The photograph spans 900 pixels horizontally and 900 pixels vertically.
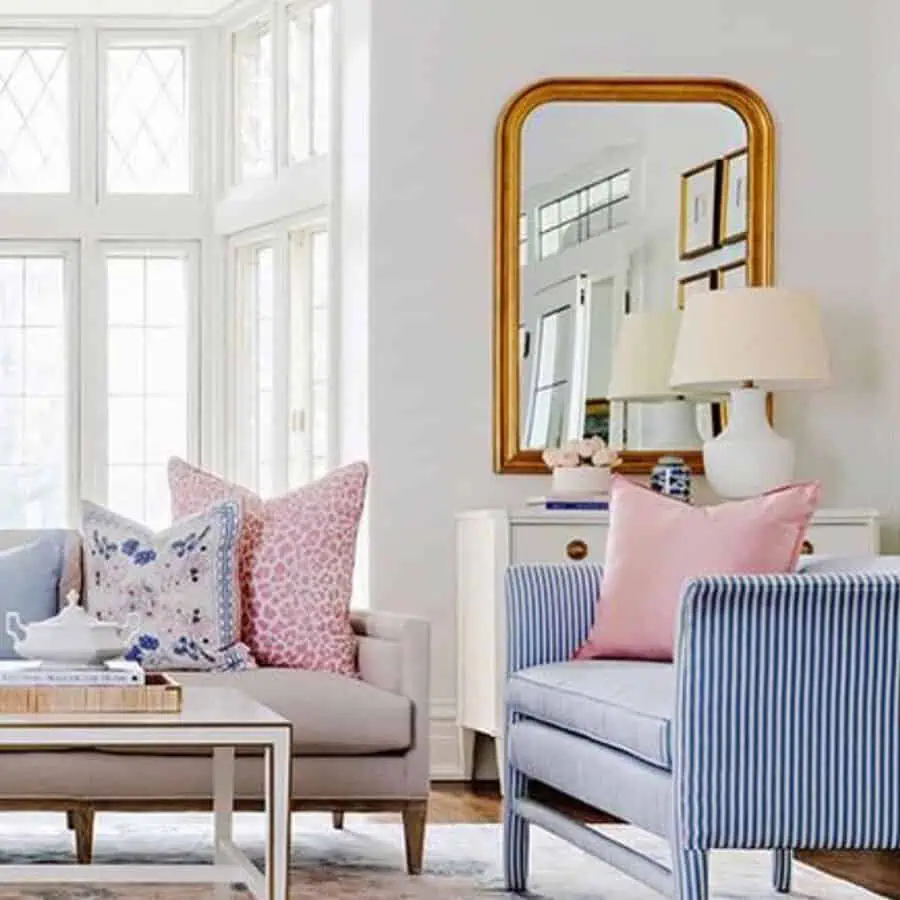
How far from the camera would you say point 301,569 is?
5.09m

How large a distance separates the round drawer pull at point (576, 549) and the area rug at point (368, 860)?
0.84m

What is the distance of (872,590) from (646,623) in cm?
97

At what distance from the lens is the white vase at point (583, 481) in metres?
6.12

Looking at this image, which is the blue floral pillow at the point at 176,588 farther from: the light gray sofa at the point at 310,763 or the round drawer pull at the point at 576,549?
the round drawer pull at the point at 576,549

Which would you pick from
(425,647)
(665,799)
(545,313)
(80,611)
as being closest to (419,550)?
(545,313)

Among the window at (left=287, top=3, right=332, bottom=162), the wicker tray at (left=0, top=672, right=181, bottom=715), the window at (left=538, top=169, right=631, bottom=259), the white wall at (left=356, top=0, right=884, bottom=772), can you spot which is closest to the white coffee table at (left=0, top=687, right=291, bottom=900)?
the wicker tray at (left=0, top=672, right=181, bottom=715)

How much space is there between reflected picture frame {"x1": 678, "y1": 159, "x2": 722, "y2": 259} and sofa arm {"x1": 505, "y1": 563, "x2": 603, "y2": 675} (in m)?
2.16

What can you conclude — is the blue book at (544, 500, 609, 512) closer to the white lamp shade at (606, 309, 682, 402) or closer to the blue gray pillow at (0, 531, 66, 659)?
the white lamp shade at (606, 309, 682, 402)

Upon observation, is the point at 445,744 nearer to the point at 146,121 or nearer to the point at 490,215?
the point at 490,215

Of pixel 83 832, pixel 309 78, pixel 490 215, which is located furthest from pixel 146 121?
pixel 83 832

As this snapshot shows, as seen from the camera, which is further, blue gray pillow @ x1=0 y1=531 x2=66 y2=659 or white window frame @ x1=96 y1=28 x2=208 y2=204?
white window frame @ x1=96 y1=28 x2=208 y2=204

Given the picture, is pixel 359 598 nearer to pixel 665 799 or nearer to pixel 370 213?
pixel 370 213

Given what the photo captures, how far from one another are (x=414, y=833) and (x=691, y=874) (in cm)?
127

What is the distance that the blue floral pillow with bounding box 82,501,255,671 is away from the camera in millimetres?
4914
